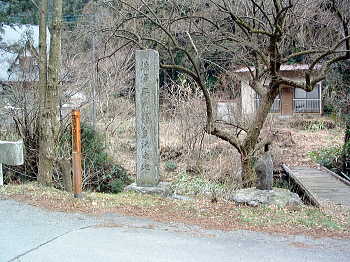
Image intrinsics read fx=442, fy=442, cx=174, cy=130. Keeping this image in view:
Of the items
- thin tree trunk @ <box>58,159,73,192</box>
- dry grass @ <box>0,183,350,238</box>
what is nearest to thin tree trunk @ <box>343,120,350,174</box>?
dry grass @ <box>0,183,350,238</box>

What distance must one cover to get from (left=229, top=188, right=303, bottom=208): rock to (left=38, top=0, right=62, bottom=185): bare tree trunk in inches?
185

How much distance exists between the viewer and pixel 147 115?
9.59 meters

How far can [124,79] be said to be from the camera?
20922mm

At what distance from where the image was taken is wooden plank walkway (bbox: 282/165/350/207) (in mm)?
10695

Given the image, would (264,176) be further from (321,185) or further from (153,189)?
(321,185)

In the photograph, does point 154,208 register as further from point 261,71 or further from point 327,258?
point 261,71

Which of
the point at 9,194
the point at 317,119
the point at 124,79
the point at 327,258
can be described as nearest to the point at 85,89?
the point at 124,79

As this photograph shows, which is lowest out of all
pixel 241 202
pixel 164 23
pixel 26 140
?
pixel 241 202

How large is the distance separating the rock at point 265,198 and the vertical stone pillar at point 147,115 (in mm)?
1866

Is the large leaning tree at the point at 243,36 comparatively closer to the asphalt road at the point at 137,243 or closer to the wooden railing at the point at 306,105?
the asphalt road at the point at 137,243

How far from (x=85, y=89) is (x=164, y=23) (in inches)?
262

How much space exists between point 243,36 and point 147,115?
5332mm

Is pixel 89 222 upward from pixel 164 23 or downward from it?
downward

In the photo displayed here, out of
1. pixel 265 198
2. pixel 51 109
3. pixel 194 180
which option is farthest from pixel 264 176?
pixel 51 109
